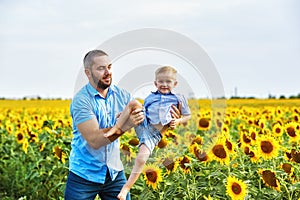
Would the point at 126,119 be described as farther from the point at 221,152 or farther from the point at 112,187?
the point at 221,152

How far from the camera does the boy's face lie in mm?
2859

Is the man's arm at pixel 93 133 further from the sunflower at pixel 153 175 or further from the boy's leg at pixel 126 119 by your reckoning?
the sunflower at pixel 153 175

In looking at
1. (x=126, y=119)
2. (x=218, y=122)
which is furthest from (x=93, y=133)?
(x=218, y=122)

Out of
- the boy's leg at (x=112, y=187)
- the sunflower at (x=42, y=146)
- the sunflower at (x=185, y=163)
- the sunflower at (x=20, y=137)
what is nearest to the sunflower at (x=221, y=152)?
the sunflower at (x=185, y=163)

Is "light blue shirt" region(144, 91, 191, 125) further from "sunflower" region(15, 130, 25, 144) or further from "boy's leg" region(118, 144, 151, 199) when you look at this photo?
"sunflower" region(15, 130, 25, 144)

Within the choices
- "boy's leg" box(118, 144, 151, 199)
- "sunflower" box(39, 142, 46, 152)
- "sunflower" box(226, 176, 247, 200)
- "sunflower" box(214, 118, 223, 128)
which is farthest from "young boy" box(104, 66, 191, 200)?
"sunflower" box(39, 142, 46, 152)

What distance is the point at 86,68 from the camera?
3043mm

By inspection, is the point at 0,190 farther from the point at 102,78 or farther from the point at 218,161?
the point at 102,78

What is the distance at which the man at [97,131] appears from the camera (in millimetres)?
3014

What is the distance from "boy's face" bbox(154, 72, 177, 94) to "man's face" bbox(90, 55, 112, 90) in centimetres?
26

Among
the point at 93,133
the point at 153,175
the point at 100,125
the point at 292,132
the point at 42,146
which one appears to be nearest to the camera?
the point at 93,133

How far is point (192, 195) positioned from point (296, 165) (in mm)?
762

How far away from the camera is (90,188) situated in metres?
3.50

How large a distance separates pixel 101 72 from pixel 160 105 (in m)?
0.35
